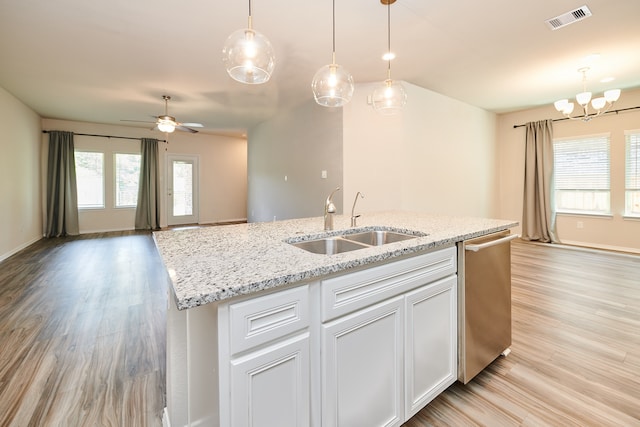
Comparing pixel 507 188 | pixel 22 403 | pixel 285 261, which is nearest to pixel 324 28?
pixel 285 261

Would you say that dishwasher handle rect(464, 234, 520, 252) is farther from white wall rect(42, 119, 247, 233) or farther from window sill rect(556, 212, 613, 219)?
white wall rect(42, 119, 247, 233)

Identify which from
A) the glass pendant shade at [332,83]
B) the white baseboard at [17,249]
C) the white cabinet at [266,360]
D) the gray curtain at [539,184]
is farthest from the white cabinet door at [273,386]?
the gray curtain at [539,184]

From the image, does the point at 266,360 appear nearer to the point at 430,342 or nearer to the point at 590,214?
the point at 430,342

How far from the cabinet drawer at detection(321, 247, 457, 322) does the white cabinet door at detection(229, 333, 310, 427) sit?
166mm

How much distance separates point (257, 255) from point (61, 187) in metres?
7.48

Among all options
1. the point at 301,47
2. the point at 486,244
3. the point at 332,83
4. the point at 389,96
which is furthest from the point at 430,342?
A: the point at 301,47

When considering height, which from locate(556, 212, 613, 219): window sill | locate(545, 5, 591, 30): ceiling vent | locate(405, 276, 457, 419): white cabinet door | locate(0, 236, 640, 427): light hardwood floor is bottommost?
locate(0, 236, 640, 427): light hardwood floor

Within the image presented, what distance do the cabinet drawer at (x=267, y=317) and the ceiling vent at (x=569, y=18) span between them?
338cm

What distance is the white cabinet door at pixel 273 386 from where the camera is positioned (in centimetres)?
88

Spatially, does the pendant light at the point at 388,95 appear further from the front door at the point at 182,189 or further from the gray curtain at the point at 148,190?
the front door at the point at 182,189

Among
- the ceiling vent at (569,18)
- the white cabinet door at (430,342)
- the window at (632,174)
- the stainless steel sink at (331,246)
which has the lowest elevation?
the white cabinet door at (430,342)

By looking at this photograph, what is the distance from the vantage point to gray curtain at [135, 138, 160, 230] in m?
7.35

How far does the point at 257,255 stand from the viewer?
4.07 feet

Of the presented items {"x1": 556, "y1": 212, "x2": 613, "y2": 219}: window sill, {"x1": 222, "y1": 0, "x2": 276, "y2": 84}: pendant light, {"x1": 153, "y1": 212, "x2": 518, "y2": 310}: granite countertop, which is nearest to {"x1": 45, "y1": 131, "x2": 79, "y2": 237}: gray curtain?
{"x1": 153, "y1": 212, "x2": 518, "y2": 310}: granite countertop
